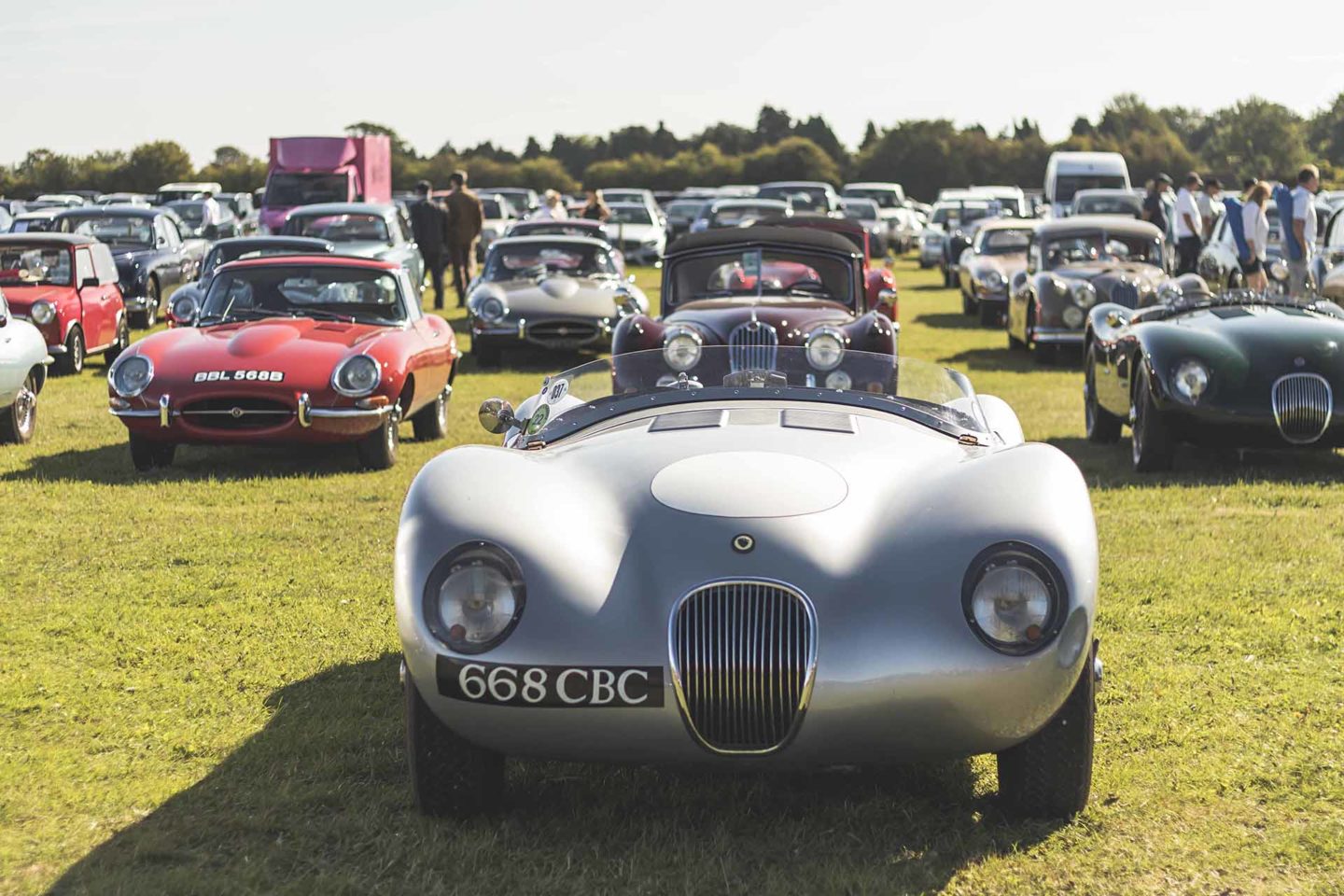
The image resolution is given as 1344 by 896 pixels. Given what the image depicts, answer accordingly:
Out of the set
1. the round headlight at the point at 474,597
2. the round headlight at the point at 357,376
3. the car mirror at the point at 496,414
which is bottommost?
the round headlight at the point at 357,376

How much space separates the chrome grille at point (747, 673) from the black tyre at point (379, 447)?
6.72 meters

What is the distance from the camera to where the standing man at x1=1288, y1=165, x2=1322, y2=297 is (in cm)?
1780

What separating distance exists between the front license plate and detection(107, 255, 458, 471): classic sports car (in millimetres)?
6359

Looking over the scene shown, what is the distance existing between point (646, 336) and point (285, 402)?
2.83 meters

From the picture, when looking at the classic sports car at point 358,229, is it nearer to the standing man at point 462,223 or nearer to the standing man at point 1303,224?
the standing man at point 462,223

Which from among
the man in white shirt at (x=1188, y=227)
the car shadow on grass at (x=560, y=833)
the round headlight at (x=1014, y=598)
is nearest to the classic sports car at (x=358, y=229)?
the man in white shirt at (x=1188, y=227)

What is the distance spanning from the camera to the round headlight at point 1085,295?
16656mm

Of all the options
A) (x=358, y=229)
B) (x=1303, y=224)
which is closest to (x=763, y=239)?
(x=1303, y=224)

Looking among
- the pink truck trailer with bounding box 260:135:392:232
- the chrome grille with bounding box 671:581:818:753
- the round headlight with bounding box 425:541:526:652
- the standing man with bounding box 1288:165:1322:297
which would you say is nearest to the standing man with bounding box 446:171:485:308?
the pink truck trailer with bounding box 260:135:392:232

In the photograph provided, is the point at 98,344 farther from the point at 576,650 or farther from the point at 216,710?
the point at 576,650

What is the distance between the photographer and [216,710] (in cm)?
548

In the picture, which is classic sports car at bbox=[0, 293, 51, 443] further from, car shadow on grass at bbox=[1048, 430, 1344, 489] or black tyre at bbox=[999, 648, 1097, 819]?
black tyre at bbox=[999, 648, 1097, 819]

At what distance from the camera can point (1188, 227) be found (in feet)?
69.3

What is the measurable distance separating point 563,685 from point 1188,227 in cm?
1867
